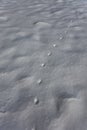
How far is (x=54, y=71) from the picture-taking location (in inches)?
69.0

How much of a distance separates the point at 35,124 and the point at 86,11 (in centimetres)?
203

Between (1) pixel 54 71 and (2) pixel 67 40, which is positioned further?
(2) pixel 67 40

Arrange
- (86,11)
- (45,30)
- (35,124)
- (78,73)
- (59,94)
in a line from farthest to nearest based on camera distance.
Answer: (86,11), (45,30), (78,73), (59,94), (35,124)

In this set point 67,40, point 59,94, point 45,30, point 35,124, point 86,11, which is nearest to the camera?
point 35,124

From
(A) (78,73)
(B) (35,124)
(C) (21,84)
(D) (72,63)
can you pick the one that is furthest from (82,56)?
(B) (35,124)

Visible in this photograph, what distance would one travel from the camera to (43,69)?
5.81 feet

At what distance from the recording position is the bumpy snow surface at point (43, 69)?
1340 mm

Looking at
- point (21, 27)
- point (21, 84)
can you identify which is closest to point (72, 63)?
point (21, 84)

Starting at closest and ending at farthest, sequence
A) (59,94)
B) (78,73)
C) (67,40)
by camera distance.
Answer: (59,94)
(78,73)
(67,40)

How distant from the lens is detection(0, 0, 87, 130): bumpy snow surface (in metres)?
1.34

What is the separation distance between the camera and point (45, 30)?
2414 mm

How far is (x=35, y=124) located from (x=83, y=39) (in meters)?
1.17

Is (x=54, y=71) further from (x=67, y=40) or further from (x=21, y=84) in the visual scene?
(x=67, y=40)

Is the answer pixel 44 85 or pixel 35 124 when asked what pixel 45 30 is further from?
pixel 35 124
